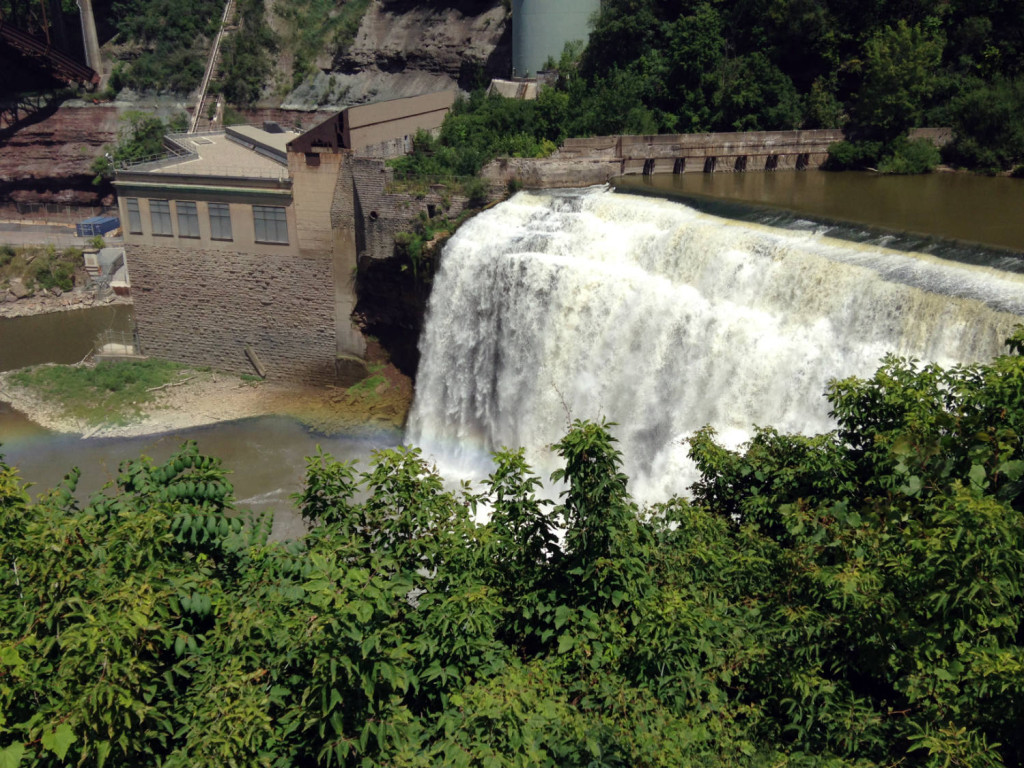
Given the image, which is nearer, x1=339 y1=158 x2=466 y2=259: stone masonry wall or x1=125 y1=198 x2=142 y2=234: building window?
x1=339 y1=158 x2=466 y2=259: stone masonry wall

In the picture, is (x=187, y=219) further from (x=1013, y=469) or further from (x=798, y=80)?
(x=1013, y=469)

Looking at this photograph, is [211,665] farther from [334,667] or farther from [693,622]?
[693,622]

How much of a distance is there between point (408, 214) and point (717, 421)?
13942 millimetres

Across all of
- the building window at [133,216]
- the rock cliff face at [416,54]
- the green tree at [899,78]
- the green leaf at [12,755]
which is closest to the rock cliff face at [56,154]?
the rock cliff face at [416,54]

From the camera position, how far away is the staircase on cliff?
57.4 metres

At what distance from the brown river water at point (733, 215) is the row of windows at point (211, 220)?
6596mm

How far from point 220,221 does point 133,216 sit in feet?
11.8

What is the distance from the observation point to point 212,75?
5956cm

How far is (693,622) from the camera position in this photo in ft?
27.3

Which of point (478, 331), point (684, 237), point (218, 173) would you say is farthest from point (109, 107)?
point (684, 237)

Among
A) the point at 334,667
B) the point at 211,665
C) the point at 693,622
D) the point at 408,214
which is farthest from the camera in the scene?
the point at 408,214

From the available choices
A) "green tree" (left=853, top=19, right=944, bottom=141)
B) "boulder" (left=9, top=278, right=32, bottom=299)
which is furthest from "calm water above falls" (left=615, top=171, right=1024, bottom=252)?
"boulder" (left=9, top=278, right=32, bottom=299)

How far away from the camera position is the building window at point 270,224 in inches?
1238

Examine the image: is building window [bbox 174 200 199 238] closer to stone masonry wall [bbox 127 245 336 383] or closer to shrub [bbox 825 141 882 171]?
stone masonry wall [bbox 127 245 336 383]
